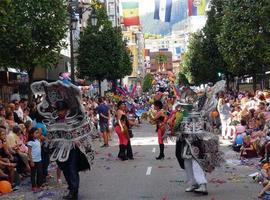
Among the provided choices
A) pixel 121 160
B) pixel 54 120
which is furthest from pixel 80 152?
pixel 121 160

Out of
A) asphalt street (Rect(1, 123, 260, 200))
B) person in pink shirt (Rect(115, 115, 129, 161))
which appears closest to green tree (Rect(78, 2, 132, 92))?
person in pink shirt (Rect(115, 115, 129, 161))

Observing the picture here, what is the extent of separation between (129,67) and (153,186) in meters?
53.2

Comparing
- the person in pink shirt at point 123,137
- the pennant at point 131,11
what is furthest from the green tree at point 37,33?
the pennant at point 131,11

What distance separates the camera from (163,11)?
4944 cm

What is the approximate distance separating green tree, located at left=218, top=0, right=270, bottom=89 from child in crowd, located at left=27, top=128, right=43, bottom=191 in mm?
21266

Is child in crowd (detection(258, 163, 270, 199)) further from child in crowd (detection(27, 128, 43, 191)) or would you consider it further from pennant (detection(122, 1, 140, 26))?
pennant (detection(122, 1, 140, 26))

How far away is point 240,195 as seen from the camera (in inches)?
445

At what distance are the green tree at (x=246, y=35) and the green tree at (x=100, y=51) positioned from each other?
1698cm

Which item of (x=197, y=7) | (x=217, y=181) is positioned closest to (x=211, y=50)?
(x=197, y=7)

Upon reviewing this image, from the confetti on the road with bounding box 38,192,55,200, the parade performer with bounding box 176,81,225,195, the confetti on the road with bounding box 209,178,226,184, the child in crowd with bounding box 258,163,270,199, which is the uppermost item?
the parade performer with bounding box 176,81,225,195

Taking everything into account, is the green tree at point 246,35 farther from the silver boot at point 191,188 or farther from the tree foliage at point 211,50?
the silver boot at point 191,188

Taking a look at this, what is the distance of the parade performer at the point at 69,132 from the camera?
11.3 meters

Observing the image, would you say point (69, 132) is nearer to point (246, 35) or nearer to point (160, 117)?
point (160, 117)

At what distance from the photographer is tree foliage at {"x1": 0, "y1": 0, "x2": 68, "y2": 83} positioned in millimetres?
25641
